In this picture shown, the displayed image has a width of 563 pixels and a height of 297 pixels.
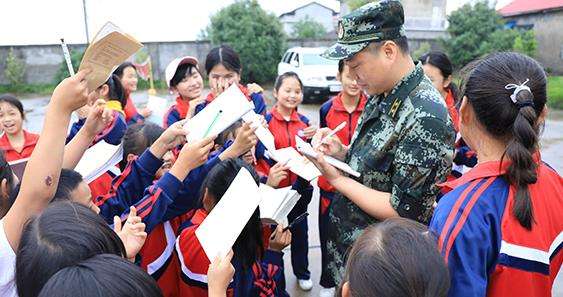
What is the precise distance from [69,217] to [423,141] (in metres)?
1.12

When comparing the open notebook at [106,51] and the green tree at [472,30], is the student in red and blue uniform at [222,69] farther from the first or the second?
the green tree at [472,30]

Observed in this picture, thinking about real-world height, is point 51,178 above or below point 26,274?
above

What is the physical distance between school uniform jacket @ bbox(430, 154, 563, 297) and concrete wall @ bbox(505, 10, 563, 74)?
1835 centimetres

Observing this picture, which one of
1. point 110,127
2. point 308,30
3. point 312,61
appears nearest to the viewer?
point 110,127

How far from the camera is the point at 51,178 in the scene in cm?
134

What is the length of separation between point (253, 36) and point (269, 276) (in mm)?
14816

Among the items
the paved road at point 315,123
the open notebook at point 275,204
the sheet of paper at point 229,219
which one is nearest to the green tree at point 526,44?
the paved road at point 315,123

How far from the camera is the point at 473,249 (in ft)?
3.49

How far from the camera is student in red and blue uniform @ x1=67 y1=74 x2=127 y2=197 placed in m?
2.27

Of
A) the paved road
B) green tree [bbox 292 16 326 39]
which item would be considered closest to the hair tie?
the paved road

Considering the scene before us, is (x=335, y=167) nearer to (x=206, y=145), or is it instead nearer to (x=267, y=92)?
(x=206, y=145)

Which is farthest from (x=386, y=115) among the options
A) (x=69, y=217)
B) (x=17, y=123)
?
(x=17, y=123)

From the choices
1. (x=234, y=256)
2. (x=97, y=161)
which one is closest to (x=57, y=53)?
(x=97, y=161)

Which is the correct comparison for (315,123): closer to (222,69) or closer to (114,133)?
(222,69)
